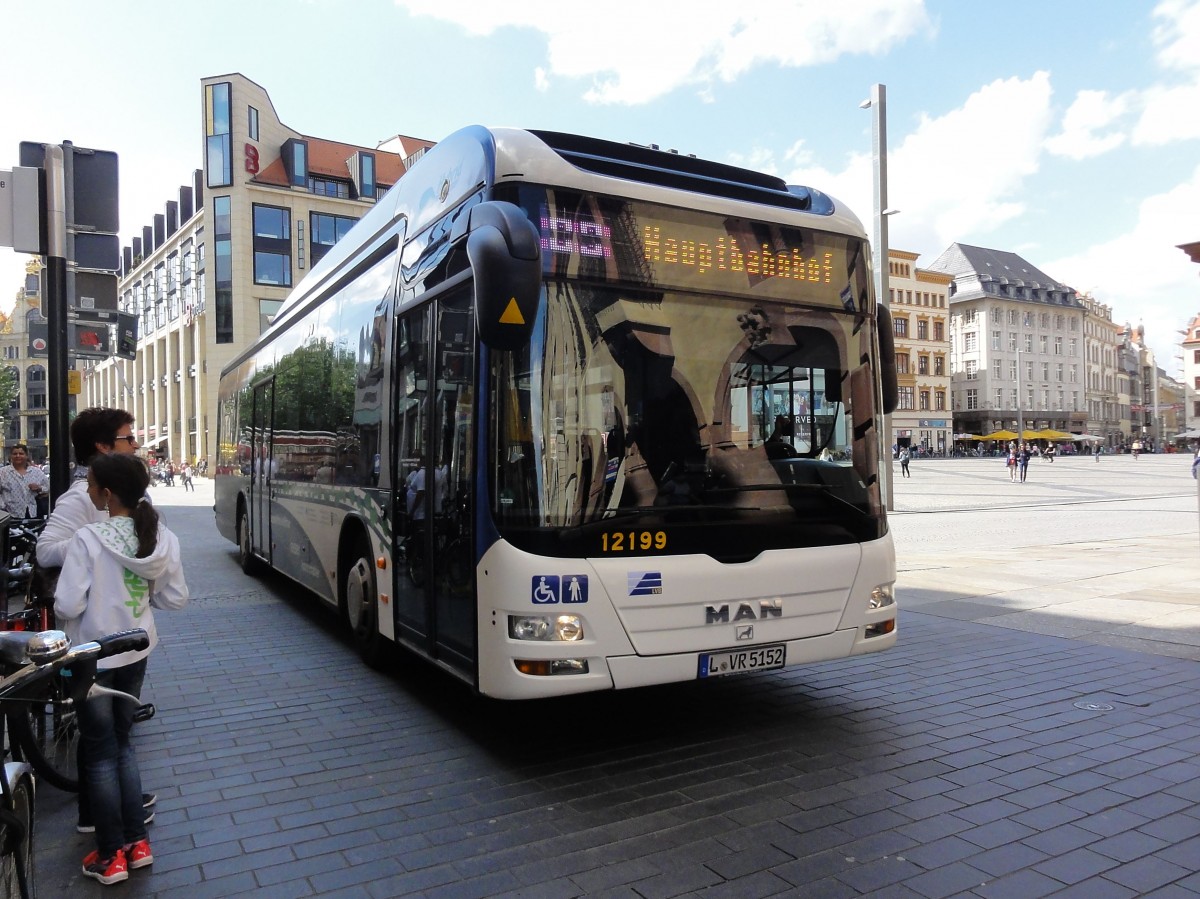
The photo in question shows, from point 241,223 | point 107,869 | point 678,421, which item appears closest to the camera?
point 107,869

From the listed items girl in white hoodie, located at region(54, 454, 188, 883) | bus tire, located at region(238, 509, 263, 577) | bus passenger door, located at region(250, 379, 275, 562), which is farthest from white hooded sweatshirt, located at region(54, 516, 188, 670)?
bus tire, located at region(238, 509, 263, 577)

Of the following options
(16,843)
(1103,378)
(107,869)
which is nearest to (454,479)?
(107,869)

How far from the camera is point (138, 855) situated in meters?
3.58

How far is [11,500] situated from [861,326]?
1179 cm

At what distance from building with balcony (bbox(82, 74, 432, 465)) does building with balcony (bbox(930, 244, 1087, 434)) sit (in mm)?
64022

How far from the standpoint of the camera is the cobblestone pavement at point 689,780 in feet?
11.6

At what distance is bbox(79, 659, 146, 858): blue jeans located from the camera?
3.44m

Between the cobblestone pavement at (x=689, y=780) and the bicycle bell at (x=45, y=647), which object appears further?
the cobblestone pavement at (x=689, y=780)

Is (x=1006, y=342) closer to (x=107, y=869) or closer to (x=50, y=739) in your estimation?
(x=50, y=739)

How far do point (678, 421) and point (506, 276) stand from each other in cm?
120

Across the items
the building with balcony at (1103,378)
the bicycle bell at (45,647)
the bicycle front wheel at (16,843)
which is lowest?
the bicycle front wheel at (16,843)

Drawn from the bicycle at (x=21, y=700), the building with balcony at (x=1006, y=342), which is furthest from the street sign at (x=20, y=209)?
the building with balcony at (x=1006, y=342)

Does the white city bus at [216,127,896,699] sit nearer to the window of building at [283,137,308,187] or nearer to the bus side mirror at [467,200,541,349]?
the bus side mirror at [467,200,541,349]

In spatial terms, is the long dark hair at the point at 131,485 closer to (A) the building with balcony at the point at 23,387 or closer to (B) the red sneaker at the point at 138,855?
(B) the red sneaker at the point at 138,855
